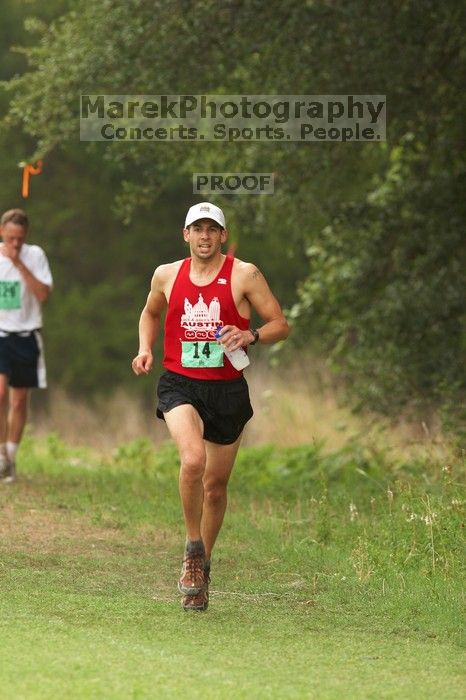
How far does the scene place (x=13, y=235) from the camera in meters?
12.5

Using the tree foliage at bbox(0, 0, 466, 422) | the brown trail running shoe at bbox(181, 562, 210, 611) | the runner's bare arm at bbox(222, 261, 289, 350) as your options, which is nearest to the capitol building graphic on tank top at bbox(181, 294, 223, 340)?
the runner's bare arm at bbox(222, 261, 289, 350)

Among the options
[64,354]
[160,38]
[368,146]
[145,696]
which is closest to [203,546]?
[145,696]

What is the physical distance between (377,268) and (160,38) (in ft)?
13.1

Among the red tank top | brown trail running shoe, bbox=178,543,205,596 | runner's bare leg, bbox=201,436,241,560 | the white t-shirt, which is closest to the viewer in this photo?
brown trail running shoe, bbox=178,543,205,596

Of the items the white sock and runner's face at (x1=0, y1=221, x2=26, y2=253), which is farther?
the white sock

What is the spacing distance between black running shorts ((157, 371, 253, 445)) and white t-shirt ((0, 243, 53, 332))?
14.7ft

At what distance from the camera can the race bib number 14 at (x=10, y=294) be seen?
12586 millimetres

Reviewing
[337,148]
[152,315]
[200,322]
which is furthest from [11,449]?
[200,322]

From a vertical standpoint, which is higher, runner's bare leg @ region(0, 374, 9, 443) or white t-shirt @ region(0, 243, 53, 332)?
white t-shirt @ region(0, 243, 53, 332)

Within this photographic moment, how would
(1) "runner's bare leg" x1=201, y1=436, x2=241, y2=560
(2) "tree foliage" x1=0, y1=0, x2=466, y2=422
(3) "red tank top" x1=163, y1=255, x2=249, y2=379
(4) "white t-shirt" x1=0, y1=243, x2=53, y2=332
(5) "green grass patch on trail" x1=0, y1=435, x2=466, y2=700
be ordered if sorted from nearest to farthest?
(5) "green grass patch on trail" x1=0, y1=435, x2=466, y2=700, (3) "red tank top" x1=163, y1=255, x2=249, y2=379, (1) "runner's bare leg" x1=201, y1=436, x2=241, y2=560, (4) "white t-shirt" x1=0, y1=243, x2=53, y2=332, (2) "tree foliage" x1=0, y1=0, x2=466, y2=422

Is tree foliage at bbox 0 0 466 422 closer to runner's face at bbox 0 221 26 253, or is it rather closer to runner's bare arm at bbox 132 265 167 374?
runner's face at bbox 0 221 26 253

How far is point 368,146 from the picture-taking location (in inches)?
607

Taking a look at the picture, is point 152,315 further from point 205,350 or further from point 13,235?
point 13,235

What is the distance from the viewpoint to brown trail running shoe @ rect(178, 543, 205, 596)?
798cm
